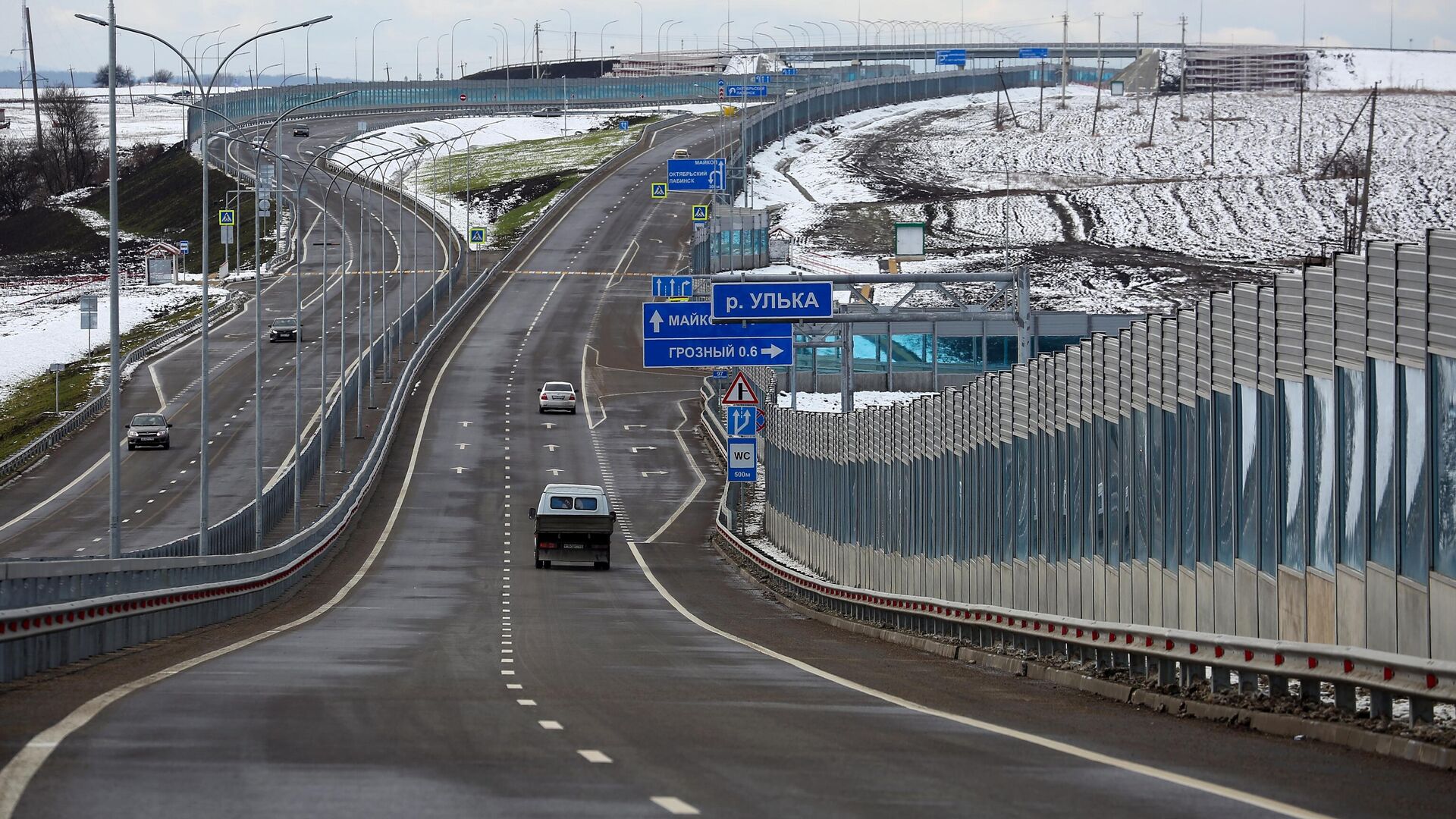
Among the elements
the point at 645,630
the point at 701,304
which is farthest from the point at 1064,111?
the point at 645,630

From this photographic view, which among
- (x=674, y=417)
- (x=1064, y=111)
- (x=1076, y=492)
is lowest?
Answer: (x=674, y=417)

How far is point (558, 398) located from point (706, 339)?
28967 mm

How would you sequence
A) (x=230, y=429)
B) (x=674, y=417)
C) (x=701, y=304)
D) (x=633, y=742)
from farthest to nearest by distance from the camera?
1. (x=674, y=417)
2. (x=230, y=429)
3. (x=701, y=304)
4. (x=633, y=742)

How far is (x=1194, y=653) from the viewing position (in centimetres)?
1862

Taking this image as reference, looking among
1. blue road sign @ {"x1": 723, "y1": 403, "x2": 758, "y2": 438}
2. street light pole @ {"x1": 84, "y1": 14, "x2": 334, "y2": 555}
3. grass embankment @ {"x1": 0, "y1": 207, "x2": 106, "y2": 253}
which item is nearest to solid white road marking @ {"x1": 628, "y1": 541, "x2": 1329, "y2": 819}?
street light pole @ {"x1": 84, "y1": 14, "x2": 334, "y2": 555}

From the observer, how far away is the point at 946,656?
→ 27.9 m

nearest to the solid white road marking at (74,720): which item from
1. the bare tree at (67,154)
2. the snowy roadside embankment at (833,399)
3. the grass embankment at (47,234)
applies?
the snowy roadside embankment at (833,399)

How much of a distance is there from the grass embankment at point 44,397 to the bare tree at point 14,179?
258ft

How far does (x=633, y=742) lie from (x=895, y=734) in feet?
7.12

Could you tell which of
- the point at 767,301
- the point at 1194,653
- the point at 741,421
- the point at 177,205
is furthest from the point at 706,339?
the point at 177,205

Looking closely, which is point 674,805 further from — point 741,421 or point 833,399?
point 833,399

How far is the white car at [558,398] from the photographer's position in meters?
82.2

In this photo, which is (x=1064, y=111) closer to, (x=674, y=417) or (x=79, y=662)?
(x=674, y=417)

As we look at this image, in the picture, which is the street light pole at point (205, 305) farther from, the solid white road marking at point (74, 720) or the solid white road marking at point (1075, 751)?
the solid white road marking at point (1075, 751)
